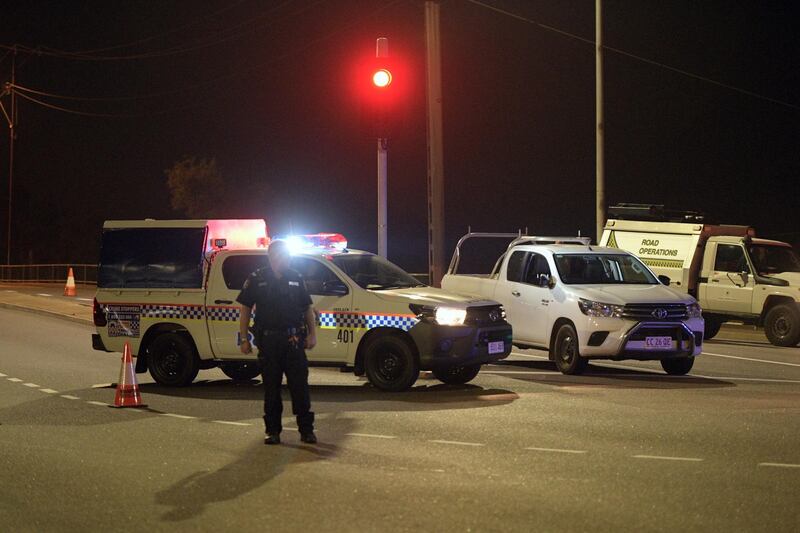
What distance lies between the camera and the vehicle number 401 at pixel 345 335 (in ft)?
44.8

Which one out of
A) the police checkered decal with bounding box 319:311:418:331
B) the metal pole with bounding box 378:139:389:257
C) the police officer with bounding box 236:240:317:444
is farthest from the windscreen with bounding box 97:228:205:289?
the metal pole with bounding box 378:139:389:257

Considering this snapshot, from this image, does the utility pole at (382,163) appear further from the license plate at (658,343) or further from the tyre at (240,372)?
the license plate at (658,343)

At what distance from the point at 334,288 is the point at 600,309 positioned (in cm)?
354

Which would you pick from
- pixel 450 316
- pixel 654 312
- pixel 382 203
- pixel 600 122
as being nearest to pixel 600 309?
pixel 654 312

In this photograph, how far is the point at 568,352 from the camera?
15547mm

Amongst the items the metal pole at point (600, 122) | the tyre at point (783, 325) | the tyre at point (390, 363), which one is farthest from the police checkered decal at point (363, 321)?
the metal pole at point (600, 122)

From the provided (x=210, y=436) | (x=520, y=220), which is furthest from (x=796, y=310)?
(x=520, y=220)

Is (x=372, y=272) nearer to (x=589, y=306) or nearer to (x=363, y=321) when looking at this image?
(x=363, y=321)

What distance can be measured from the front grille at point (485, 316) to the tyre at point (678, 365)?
2746 mm

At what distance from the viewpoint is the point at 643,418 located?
1133 centimetres

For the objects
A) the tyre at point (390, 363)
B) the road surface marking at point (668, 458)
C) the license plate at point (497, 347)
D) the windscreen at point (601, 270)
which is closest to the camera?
the road surface marking at point (668, 458)

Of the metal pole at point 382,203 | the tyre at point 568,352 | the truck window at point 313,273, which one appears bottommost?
the tyre at point 568,352

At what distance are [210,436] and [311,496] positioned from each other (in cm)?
284

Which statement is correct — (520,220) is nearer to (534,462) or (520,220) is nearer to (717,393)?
(717,393)
